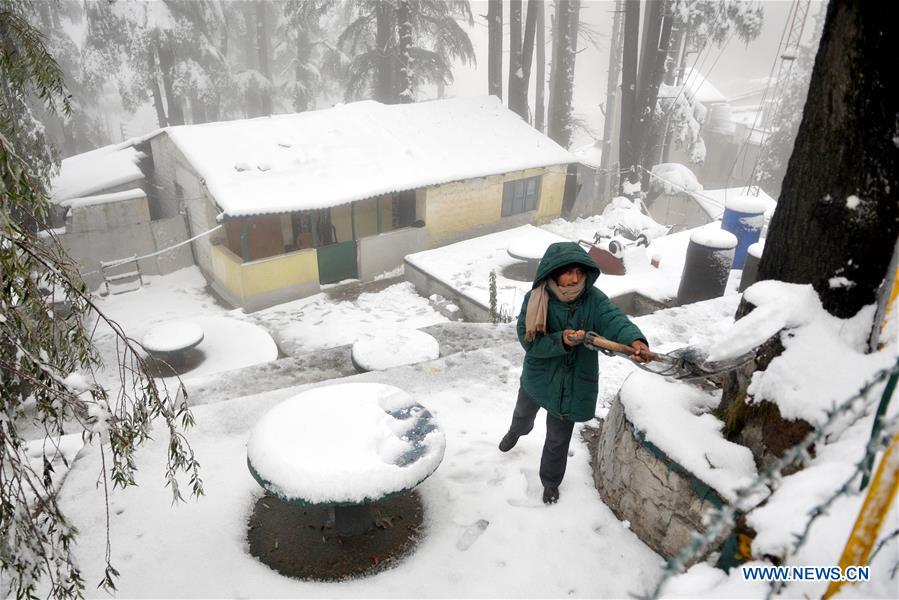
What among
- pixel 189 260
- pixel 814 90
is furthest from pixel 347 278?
pixel 814 90

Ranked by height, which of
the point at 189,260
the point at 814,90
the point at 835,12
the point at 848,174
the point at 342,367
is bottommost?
the point at 189,260

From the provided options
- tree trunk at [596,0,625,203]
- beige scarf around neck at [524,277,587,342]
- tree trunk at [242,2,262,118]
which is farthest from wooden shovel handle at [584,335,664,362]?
tree trunk at [242,2,262,118]

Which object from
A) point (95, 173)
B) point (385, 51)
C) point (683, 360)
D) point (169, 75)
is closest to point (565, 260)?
point (683, 360)

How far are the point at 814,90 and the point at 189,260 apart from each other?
1617 centimetres

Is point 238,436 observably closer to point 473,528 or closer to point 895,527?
point 473,528

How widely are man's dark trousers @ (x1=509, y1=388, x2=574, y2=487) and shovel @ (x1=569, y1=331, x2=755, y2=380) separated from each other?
66 centimetres

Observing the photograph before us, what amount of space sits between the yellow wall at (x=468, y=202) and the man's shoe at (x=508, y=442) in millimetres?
11219

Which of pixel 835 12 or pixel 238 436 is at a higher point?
pixel 835 12

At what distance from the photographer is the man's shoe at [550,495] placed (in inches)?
159

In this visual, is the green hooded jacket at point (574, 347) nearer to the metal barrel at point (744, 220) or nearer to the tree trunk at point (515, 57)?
the metal barrel at point (744, 220)

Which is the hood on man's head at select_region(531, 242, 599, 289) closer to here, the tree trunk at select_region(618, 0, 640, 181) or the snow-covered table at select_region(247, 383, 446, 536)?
the snow-covered table at select_region(247, 383, 446, 536)

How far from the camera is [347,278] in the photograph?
14.8 metres

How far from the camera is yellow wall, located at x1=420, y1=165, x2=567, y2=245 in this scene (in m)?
15.4

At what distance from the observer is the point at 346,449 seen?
11.8 ft
